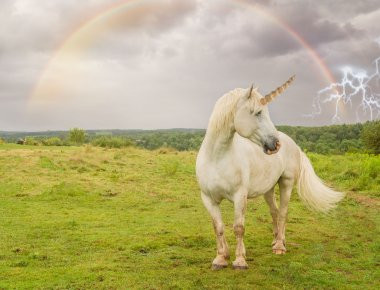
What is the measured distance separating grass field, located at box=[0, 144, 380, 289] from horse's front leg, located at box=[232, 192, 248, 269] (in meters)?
0.16

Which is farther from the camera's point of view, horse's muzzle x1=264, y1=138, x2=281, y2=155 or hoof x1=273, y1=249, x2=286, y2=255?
hoof x1=273, y1=249, x2=286, y2=255

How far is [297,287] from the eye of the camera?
19.9 ft

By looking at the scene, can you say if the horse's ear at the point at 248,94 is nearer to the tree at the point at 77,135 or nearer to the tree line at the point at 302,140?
the tree line at the point at 302,140

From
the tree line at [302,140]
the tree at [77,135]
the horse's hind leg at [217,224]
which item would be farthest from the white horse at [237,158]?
the tree at [77,135]

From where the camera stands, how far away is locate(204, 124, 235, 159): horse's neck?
6.42 meters

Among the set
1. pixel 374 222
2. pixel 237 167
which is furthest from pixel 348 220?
pixel 237 167

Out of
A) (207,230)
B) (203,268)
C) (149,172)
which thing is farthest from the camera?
(149,172)

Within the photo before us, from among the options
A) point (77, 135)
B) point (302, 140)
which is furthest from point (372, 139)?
point (77, 135)

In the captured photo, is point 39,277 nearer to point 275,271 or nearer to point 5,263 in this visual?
point 5,263

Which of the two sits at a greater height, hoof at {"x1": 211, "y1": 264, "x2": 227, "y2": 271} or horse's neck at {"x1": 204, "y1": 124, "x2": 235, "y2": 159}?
horse's neck at {"x1": 204, "y1": 124, "x2": 235, "y2": 159}

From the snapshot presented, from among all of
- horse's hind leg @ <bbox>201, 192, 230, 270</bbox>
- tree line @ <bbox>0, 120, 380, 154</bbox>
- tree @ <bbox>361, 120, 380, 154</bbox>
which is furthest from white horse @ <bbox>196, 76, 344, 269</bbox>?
tree @ <bbox>361, 120, 380, 154</bbox>

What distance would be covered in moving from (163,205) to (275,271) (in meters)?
7.25

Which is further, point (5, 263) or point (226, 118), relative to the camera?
point (5, 263)

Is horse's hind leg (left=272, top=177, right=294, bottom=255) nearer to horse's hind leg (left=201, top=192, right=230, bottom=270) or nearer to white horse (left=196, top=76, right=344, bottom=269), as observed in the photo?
white horse (left=196, top=76, right=344, bottom=269)
